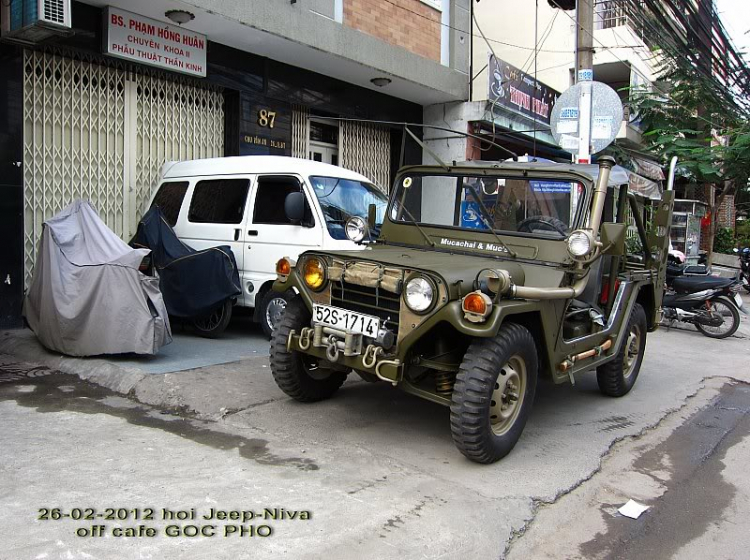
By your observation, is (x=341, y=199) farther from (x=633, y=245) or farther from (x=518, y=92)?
(x=518, y=92)

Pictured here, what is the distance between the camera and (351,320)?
13.6 feet

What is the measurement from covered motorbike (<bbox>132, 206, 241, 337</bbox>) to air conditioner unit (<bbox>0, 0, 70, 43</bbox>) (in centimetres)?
212

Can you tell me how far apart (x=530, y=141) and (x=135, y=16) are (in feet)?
30.5

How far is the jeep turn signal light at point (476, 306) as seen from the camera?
144 inches

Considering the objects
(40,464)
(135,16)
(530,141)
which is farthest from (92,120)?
(530,141)

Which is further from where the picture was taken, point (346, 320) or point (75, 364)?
point (75, 364)

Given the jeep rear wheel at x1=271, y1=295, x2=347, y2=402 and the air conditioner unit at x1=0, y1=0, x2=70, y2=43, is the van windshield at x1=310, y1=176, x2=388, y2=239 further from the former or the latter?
the air conditioner unit at x1=0, y1=0, x2=70, y2=43

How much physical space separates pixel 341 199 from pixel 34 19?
11.1 feet

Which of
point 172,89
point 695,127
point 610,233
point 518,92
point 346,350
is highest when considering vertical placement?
point 518,92

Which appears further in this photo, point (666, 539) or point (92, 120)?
point (92, 120)

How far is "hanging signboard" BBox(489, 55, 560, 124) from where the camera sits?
12.9m

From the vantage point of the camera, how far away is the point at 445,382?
4227mm

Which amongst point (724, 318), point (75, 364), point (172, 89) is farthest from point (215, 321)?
point (724, 318)

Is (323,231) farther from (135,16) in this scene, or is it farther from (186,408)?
(135,16)
